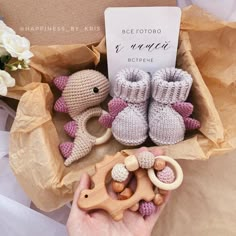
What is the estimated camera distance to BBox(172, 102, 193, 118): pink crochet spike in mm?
625

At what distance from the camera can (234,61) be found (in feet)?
2.36

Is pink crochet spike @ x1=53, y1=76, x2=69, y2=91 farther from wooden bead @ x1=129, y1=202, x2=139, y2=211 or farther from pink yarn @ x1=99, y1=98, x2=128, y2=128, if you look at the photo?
wooden bead @ x1=129, y1=202, x2=139, y2=211

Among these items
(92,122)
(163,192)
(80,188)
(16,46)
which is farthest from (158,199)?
(16,46)

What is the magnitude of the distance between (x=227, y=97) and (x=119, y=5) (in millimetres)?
257

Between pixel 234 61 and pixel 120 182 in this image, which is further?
pixel 234 61

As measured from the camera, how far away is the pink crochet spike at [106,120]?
26.2 inches

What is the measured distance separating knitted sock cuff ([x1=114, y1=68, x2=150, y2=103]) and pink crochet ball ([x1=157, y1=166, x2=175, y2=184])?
13 centimetres

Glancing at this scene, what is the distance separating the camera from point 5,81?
0.63 metres

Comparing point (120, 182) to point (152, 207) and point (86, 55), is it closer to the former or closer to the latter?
point (152, 207)

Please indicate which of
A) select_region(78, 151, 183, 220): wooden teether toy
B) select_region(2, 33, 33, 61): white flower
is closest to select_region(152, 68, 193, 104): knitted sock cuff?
select_region(78, 151, 183, 220): wooden teether toy

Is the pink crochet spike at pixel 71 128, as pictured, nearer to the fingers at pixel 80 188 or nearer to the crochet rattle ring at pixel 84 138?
the crochet rattle ring at pixel 84 138

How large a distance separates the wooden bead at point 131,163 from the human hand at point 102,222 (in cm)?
3

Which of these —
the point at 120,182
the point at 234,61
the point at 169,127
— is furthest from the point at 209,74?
the point at 120,182

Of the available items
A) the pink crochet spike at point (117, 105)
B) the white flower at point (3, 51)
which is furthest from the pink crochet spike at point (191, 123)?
the white flower at point (3, 51)
